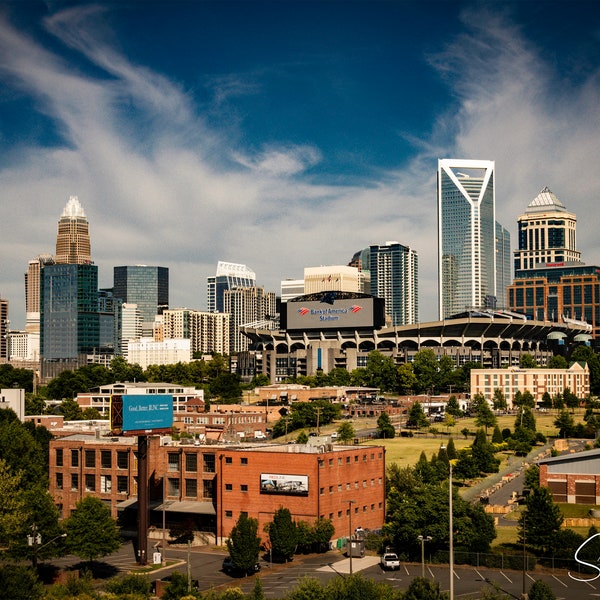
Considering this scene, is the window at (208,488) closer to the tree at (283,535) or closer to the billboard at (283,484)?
the billboard at (283,484)

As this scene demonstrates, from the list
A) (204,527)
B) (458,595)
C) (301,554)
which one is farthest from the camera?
(204,527)

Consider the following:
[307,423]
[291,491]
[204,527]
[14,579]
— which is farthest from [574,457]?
[307,423]

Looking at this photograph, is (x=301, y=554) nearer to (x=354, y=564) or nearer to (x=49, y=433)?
(x=354, y=564)

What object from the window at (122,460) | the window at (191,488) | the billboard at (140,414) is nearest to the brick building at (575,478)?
the window at (191,488)

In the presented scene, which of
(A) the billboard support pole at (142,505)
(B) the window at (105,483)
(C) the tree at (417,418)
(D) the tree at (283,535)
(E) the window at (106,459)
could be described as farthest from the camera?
(C) the tree at (417,418)

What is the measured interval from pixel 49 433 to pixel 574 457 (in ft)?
239

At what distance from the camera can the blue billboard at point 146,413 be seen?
86625 millimetres

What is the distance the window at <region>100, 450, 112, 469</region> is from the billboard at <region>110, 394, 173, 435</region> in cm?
1838

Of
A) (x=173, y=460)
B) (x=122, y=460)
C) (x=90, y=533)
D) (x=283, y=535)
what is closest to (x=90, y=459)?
(x=122, y=460)

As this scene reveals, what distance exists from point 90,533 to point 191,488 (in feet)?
65.3

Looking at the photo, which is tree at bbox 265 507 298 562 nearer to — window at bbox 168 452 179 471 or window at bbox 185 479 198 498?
window at bbox 185 479 198 498

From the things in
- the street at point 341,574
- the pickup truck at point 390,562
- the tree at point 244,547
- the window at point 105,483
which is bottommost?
the street at point 341,574

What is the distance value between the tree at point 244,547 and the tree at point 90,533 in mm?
11073

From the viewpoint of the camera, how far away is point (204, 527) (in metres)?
98.0
